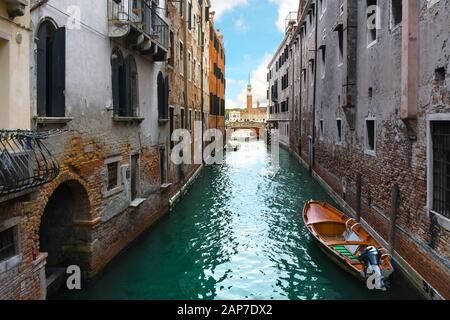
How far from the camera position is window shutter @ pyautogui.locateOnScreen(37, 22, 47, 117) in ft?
21.2

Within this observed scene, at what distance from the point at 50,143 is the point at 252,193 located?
1269cm

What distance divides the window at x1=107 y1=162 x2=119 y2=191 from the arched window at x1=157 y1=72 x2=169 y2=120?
4155 mm

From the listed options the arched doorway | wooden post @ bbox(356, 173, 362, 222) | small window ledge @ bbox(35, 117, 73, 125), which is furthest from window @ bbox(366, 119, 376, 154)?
small window ledge @ bbox(35, 117, 73, 125)

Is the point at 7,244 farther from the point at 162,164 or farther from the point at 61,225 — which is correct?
the point at 162,164

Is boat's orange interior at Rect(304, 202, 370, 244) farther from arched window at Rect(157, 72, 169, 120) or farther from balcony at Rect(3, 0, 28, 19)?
balcony at Rect(3, 0, 28, 19)

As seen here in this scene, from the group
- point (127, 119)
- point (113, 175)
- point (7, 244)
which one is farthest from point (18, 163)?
point (127, 119)

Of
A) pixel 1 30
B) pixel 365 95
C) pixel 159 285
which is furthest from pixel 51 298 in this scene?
pixel 365 95

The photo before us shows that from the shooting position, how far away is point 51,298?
7.36 m

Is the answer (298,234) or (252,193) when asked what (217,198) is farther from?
(298,234)

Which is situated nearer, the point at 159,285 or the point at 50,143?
the point at 50,143

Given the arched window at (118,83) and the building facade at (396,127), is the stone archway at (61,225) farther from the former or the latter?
the building facade at (396,127)

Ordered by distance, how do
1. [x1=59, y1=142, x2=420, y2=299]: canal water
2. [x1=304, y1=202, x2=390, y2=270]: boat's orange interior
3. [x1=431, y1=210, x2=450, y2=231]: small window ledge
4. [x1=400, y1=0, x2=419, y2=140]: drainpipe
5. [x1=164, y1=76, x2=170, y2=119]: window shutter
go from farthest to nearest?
[x1=164, y1=76, x2=170, y2=119]: window shutter
[x1=304, y1=202, x2=390, y2=270]: boat's orange interior
[x1=59, y1=142, x2=420, y2=299]: canal water
[x1=400, y1=0, x2=419, y2=140]: drainpipe
[x1=431, y1=210, x2=450, y2=231]: small window ledge

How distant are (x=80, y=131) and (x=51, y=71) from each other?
1312 mm

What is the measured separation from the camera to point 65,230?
839cm
